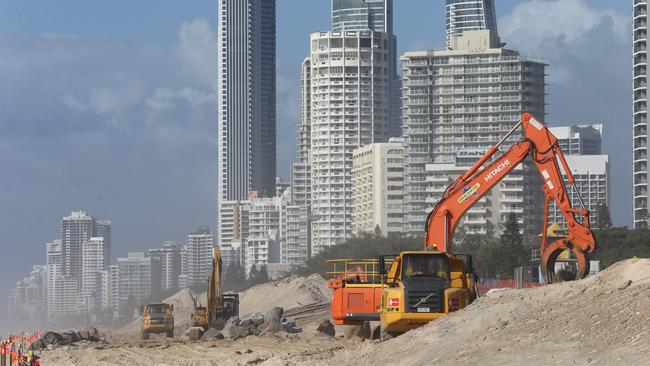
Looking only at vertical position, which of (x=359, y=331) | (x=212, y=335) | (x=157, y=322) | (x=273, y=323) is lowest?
(x=157, y=322)

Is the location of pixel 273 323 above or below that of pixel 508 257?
below

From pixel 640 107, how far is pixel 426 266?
13733cm

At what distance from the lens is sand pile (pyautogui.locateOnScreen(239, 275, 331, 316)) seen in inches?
5861

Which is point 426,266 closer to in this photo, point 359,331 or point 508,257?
point 359,331

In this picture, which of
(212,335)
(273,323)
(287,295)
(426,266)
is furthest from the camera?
(287,295)

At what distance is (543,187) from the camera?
51469mm

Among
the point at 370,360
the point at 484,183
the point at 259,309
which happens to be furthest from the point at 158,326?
the point at 259,309

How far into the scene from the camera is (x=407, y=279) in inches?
1564

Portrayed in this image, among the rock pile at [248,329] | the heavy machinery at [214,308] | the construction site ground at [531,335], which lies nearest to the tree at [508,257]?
the heavy machinery at [214,308]

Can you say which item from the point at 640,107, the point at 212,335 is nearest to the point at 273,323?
the point at 212,335

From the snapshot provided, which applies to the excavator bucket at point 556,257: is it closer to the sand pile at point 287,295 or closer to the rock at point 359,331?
the rock at point 359,331

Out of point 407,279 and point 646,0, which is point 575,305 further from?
point 646,0

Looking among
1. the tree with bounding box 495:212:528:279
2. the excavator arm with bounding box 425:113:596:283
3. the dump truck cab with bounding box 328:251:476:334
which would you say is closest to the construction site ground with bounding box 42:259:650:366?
the dump truck cab with bounding box 328:251:476:334

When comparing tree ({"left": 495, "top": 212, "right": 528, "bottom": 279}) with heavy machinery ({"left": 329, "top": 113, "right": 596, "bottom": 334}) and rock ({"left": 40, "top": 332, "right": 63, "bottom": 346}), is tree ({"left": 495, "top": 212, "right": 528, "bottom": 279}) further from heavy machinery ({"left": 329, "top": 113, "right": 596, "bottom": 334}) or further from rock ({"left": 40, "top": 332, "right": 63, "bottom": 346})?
heavy machinery ({"left": 329, "top": 113, "right": 596, "bottom": 334})
